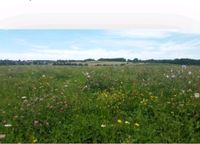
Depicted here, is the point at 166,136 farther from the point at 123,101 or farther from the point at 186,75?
the point at 186,75

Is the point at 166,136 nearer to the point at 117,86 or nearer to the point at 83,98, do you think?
the point at 83,98

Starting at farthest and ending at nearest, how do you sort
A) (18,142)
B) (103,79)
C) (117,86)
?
(103,79)
(117,86)
(18,142)

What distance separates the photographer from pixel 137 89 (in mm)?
16266

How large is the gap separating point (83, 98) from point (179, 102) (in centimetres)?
323

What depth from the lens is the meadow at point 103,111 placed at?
40.8 ft

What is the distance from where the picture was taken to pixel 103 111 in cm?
1411

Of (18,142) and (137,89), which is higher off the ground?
(137,89)

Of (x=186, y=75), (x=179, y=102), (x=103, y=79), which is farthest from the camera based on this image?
(x=186, y=75)

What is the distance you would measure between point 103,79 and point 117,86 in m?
1.36

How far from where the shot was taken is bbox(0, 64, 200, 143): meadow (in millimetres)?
12422

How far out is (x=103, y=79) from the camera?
728 inches

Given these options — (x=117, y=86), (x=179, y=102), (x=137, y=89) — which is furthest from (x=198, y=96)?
(x=117, y=86)

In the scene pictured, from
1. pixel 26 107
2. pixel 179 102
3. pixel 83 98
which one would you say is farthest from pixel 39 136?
pixel 179 102

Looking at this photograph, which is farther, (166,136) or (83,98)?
(83,98)
